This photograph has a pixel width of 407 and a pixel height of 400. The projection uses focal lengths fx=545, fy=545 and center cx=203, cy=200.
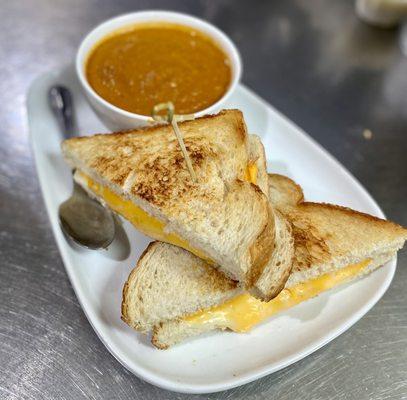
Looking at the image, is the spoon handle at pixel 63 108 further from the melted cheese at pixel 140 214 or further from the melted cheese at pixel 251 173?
the melted cheese at pixel 251 173

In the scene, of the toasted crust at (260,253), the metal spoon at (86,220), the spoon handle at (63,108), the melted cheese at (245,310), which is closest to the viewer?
the toasted crust at (260,253)

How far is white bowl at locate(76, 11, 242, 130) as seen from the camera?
2.03 m

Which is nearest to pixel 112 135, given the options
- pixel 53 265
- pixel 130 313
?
pixel 53 265

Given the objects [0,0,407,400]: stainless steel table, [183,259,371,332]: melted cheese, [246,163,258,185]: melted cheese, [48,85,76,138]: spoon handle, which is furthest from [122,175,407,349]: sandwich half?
[48,85,76,138]: spoon handle

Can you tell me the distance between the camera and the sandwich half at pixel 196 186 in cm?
166

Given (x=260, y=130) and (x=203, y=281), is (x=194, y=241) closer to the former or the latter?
(x=203, y=281)

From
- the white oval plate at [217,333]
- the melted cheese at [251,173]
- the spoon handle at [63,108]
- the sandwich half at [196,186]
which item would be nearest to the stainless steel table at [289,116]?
the white oval plate at [217,333]

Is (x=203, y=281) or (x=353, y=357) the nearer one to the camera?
(x=203, y=281)

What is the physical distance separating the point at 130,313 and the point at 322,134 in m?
1.46

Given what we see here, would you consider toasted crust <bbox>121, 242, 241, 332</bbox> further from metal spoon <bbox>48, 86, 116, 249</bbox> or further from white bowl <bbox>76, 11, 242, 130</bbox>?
white bowl <bbox>76, 11, 242, 130</bbox>

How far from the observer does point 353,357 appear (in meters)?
1.88

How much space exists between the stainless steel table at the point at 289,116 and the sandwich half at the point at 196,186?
39 cm

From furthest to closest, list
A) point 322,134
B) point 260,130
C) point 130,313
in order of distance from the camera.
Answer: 1. point 322,134
2. point 260,130
3. point 130,313

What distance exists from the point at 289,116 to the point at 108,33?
3.25ft
